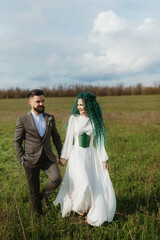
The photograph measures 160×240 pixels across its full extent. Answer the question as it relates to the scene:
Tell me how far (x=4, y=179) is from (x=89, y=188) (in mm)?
3302

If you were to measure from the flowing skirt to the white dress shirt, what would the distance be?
59 centimetres

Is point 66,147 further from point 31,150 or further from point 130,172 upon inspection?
point 130,172

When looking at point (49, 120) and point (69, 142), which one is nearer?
point (49, 120)

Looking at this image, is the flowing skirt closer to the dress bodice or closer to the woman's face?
the dress bodice

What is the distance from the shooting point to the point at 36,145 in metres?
3.66

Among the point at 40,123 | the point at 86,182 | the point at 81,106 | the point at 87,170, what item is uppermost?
the point at 81,106

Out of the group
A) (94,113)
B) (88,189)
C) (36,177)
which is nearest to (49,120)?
(94,113)

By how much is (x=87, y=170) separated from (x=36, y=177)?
2.88 ft

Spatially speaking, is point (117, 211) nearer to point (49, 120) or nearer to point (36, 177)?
point (36, 177)

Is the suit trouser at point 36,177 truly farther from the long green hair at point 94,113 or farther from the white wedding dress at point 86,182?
Result: the long green hair at point 94,113

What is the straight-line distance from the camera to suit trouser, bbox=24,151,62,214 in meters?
3.67

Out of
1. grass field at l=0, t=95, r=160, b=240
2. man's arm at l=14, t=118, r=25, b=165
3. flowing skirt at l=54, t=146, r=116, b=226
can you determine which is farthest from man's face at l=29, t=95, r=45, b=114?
grass field at l=0, t=95, r=160, b=240

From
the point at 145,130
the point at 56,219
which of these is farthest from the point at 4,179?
the point at 145,130

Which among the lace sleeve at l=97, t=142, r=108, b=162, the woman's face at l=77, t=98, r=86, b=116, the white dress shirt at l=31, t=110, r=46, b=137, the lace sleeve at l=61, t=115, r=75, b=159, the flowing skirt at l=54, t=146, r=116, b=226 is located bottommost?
the flowing skirt at l=54, t=146, r=116, b=226
